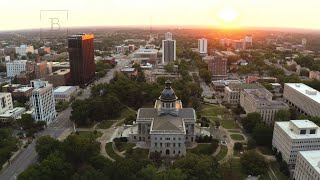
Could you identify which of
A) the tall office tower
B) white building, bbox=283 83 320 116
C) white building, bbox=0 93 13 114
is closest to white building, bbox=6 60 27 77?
the tall office tower

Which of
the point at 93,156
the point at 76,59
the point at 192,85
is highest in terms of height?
the point at 76,59

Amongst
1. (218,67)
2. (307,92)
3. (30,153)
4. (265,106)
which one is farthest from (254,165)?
(218,67)

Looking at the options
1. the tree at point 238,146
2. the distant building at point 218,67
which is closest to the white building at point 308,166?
the tree at point 238,146

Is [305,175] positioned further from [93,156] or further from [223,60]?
[223,60]

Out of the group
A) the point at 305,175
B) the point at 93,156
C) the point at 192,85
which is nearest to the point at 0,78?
the point at 192,85

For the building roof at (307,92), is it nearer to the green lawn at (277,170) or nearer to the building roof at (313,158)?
the green lawn at (277,170)

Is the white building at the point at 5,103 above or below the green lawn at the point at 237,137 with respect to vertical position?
above
